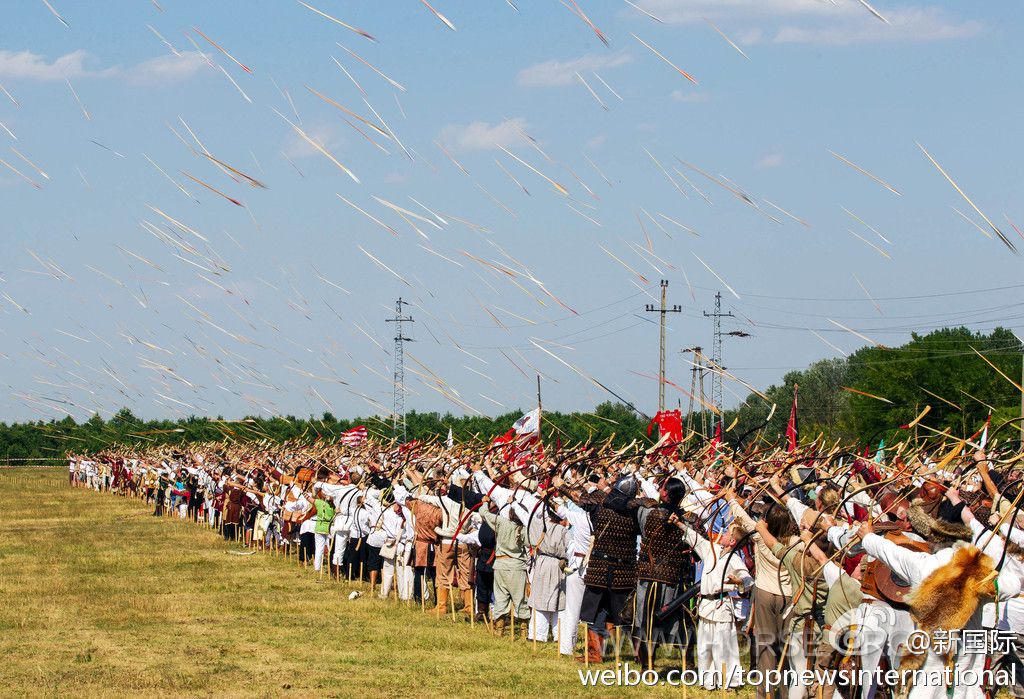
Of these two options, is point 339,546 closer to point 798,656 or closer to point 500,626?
point 500,626

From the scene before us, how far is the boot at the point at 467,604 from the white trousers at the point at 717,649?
17.8ft

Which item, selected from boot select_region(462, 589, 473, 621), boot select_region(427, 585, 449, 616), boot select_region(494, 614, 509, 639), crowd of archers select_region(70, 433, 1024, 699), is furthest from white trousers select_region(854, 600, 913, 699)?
boot select_region(427, 585, 449, 616)

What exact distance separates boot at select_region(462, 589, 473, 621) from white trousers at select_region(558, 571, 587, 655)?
252cm

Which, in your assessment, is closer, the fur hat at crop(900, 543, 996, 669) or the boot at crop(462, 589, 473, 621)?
the fur hat at crop(900, 543, 996, 669)

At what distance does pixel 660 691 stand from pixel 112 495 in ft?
164

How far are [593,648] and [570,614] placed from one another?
0.73m

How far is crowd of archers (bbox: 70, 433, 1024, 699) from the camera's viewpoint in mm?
8539

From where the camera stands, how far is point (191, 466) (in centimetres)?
3997

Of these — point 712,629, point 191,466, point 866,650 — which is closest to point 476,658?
point 712,629

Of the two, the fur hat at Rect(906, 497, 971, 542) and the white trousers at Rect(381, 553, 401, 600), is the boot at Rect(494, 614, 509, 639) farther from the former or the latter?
the fur hat at Rect(906, 497, 971, 542)

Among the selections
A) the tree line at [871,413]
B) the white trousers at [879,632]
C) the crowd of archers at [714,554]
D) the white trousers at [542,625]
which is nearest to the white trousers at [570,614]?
the crowd of archers at [714,554]

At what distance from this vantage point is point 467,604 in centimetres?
1769

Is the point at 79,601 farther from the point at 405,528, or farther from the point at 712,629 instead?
the point at 712,629

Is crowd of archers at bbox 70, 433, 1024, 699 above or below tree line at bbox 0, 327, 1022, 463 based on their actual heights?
below
